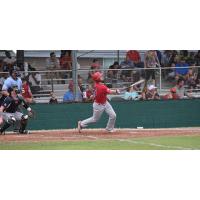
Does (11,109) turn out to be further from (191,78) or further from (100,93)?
(191,78)

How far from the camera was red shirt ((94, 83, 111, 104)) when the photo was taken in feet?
64.5

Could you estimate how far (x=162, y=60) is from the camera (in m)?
22.9

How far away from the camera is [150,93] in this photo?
2255 cm

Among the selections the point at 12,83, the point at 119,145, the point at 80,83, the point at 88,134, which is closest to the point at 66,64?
the point at 80,83

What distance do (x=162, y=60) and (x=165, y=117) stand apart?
1.86 m

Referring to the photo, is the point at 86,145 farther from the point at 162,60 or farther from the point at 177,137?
the point at 162,60

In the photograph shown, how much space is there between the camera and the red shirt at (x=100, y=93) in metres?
19.7

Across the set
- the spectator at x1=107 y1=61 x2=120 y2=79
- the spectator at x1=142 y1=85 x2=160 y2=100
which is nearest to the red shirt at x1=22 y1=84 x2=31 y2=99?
the spectator at x1=107 y1=61 x2=120 y2=79

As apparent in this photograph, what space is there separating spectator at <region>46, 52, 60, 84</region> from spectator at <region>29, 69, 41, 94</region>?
33 cm

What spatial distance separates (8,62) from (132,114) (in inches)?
166

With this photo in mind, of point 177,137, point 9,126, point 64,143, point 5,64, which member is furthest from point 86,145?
point 5,64

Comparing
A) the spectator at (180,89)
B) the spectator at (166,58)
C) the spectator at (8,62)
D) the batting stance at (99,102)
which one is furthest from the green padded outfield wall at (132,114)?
the batting stance at (99,102)

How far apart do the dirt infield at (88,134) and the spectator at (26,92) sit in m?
1.03

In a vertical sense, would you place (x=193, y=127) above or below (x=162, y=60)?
below
